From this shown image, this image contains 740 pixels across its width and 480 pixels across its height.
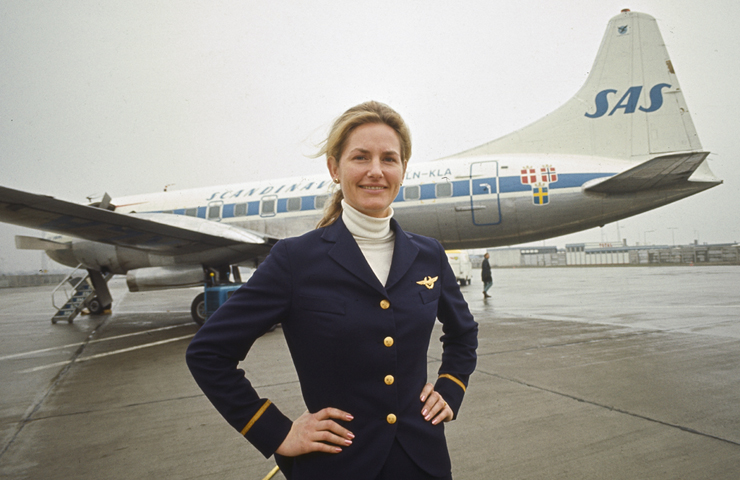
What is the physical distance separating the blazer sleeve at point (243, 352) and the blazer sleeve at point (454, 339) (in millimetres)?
671

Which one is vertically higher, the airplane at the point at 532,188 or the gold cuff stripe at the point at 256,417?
the airplane at the point at 532,188

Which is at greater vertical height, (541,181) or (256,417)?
(541,181)

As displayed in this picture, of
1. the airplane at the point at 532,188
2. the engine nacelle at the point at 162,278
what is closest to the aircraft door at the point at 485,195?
the airplane at the point at 532,188

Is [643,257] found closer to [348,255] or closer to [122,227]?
[122,227]

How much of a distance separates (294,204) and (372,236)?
9.89 meters

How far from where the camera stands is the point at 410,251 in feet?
5.26

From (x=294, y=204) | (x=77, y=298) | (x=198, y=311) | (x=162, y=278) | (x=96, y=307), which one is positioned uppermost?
(x=294, y=204)

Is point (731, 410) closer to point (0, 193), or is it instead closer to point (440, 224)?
point (440, 224)

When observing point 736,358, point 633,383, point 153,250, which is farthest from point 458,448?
point 153,250

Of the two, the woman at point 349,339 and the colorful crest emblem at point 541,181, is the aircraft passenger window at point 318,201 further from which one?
the woman at point 349,339

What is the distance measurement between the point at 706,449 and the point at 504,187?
7113 mm

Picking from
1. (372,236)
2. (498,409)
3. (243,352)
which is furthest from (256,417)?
(498,409)

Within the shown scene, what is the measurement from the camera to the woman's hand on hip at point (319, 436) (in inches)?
51.4

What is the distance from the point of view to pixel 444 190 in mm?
9945
